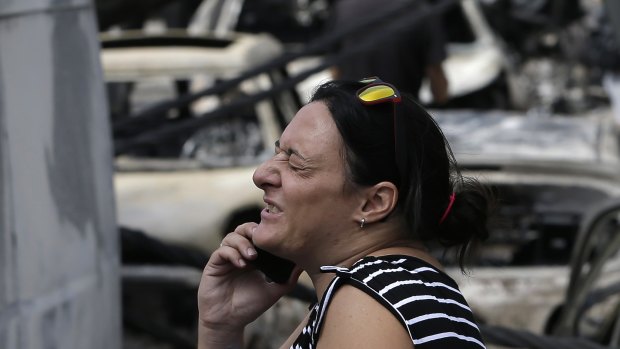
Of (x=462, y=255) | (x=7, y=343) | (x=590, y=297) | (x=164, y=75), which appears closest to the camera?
(x=462, y=255)

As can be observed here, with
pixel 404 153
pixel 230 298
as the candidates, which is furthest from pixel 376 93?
pixel 230 298

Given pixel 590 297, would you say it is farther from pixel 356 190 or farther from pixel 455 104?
pixel 455 104

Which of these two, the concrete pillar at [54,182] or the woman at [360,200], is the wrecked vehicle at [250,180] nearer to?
the concrete pillar at [54,182]

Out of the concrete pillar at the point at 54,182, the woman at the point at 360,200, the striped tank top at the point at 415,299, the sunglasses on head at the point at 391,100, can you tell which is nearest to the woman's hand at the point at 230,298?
the woman at the point at 360,200

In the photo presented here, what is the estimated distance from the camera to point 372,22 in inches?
187

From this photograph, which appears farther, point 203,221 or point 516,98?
point 516,98

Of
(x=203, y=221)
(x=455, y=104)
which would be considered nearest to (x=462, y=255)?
(x=203, y=221)

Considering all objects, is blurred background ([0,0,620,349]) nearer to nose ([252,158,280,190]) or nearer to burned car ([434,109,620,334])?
burned car ([434,109,620,334])

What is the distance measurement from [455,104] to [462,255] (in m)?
6.88

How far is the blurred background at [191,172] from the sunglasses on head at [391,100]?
49cm

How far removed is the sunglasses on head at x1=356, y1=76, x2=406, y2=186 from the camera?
1.72 metres

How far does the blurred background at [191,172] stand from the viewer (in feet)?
7.71

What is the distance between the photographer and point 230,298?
1.99m

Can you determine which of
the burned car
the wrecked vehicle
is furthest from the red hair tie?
the burned car
